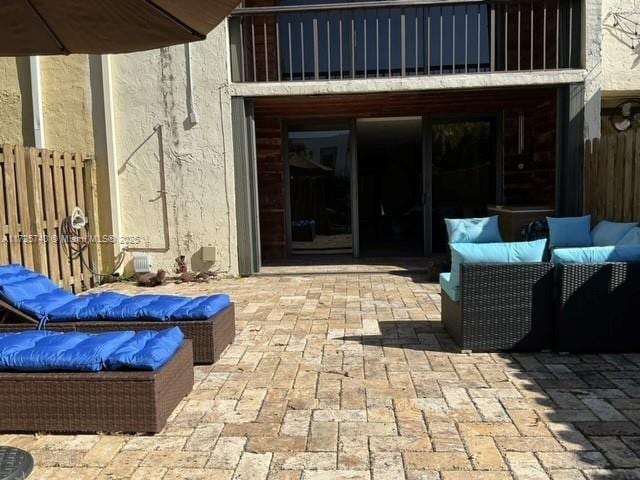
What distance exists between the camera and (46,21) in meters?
2.79

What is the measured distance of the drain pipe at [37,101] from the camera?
838 centimetres

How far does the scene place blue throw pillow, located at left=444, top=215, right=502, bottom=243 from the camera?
7.19 metres

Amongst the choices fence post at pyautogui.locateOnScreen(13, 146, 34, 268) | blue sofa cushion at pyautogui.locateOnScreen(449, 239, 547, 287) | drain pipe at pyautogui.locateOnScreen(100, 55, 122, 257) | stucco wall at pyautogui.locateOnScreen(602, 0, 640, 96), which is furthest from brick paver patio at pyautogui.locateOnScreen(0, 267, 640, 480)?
stucco wall at pyautogui.locateOnScreen(602, 0, 640, 96)

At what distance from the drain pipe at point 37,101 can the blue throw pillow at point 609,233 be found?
832 cm

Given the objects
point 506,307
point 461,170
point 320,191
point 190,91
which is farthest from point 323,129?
point 506,307

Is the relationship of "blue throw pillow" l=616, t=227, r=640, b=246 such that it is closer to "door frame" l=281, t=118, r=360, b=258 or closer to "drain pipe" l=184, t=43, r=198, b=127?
"door frame" l=281, t=118, r=360, b=258

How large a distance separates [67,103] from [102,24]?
6492 mm

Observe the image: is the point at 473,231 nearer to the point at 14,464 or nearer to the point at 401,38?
the point at 401,38

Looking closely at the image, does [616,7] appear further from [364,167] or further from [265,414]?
[265,414]

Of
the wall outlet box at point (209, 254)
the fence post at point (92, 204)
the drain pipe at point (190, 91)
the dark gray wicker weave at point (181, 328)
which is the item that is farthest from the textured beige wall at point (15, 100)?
the dark gray wicker weave at point (181, 328)

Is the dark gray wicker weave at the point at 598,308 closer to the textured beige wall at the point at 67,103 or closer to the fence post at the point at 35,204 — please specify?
the fence post at the point at 35,204

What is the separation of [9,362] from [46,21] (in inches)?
76.9

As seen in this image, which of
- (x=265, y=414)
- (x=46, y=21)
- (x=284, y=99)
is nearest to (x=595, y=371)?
(x=265, y=414)

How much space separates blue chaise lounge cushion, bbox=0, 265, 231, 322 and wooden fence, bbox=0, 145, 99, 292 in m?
2.25
